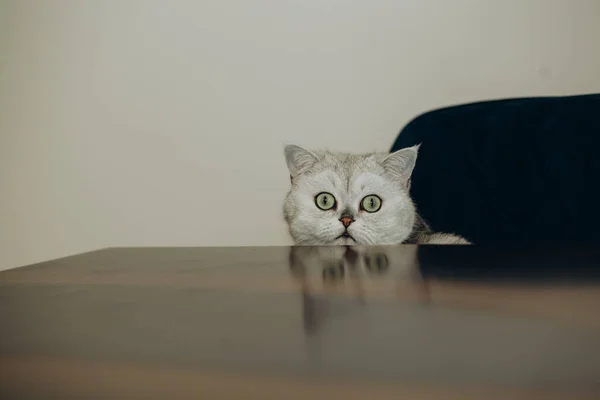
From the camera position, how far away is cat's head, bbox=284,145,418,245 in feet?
→ 3.50

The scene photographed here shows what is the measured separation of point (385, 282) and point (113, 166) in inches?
54.9

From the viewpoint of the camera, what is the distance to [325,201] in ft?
3.68

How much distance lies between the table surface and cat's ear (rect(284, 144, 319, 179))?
541mm

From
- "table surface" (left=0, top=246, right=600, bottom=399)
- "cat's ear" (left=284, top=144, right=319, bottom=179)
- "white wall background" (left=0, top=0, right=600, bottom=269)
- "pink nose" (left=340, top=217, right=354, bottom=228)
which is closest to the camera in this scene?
"table surface" (left=0, top=246, right=600, bottom=399)

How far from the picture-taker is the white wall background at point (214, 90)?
146 centimetres

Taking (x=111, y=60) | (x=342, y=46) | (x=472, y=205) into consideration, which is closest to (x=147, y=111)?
(x=111, y=60)

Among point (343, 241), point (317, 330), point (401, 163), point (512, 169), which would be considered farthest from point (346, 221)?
point (317, 330)

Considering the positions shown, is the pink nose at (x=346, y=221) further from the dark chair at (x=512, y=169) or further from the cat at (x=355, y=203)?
the dark chair at (x=512, y=169)

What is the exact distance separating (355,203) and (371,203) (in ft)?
0.12

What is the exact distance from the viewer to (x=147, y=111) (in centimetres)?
168

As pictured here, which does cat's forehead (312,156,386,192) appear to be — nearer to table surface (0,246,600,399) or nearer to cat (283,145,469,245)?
cat (283,145,469,245)

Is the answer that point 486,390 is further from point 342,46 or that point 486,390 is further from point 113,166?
point 113,166

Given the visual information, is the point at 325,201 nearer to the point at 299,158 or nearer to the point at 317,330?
the point at 299,158

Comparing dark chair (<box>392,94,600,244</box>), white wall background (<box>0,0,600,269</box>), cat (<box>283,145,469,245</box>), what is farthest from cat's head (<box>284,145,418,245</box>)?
white wall background (<box>0,0,600,269</box>)
